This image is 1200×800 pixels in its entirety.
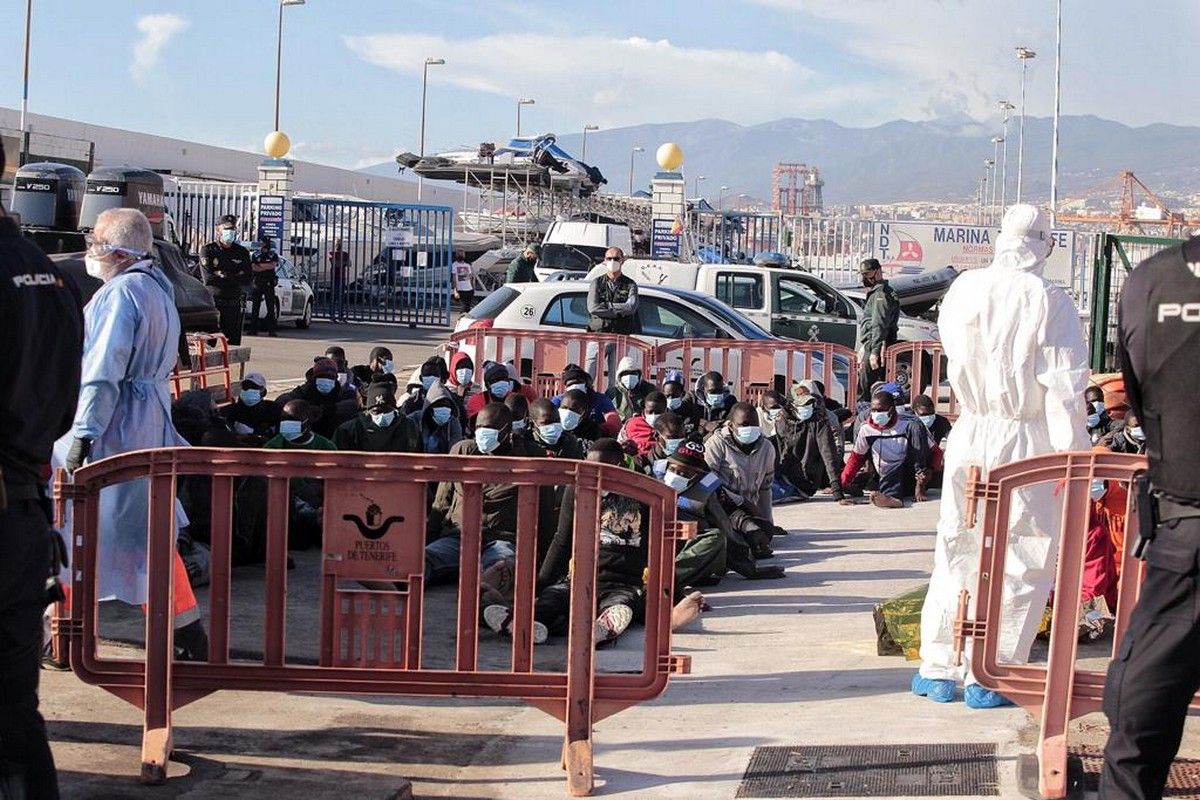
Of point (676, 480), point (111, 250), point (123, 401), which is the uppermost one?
point (111, 250)

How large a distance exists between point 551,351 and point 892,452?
12.3ft

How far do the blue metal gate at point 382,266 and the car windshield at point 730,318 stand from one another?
1379cm

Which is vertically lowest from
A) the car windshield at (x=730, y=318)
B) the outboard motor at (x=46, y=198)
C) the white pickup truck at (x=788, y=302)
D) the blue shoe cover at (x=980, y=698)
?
the blue shoe cover at (x=980, y=698)

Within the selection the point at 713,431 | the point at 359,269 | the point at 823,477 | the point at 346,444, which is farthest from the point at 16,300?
the point at 359,269

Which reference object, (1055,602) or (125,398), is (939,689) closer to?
(1055,602)

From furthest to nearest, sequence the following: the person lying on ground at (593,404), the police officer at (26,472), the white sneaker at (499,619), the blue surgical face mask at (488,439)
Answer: the person lying on ground at (593,404) < the blue surgical face mask at (488,439) < the white sneaker at (499,619) < the police officer at (26,472)

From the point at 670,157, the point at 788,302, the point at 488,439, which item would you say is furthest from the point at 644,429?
the point at 670,157

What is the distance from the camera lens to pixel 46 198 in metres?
19.8

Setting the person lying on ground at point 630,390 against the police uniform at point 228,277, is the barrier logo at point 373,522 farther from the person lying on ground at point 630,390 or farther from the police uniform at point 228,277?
the police uniform at point 228,277

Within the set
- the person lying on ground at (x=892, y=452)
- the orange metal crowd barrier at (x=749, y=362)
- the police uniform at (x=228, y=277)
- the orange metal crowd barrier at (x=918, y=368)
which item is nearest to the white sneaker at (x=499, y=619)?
the person lying on ground at (x=892, y=452)

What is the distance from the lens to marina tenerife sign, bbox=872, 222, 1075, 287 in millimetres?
32438

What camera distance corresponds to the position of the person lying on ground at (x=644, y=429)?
1048 centimetres

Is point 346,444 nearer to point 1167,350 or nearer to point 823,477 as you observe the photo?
point 823,477

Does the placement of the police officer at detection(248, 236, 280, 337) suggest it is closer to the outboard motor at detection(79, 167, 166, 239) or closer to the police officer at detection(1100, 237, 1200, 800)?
the outboard motor at detection(79, 167, 166, 239)
